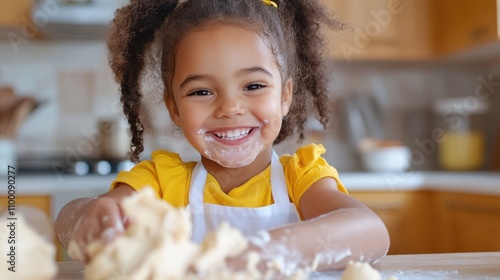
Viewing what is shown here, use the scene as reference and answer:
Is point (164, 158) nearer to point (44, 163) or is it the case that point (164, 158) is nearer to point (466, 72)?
point (44, 163)

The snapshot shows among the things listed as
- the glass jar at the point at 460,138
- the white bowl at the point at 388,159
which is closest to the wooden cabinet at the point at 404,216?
the white bowl at the point at 388,159

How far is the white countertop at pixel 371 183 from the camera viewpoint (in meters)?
2.04

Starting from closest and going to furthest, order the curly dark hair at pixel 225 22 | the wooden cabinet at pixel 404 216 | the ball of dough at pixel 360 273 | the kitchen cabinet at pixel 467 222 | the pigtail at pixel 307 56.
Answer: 1. the ball of dough at pixel 360 273
2. the curly dark hair at pixel 225 22
3. the pigtail at pixel 307 56
4. the kitchen cabinet at pixel 467 222
5. the wooden cabinet at pixel 404 216

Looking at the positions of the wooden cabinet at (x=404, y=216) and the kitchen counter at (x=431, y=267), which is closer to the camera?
the kitchen counter at (x=431, y=267)

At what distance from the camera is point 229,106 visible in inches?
32.8

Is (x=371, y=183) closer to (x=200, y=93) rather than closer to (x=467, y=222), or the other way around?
(x=467, y=222)

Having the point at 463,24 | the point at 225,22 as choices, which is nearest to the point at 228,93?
the point at 225,22

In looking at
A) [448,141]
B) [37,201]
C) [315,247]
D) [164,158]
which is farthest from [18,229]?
[448,141]

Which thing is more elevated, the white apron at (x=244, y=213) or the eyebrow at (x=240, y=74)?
the eyebrow at (x=240, y=74)

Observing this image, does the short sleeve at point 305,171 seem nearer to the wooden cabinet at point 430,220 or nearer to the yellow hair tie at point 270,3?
the yellow hair tie at point 270,3

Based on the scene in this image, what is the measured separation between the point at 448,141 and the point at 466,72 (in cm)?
41

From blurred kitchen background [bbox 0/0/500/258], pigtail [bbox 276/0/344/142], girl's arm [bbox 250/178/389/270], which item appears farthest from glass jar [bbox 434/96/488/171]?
girl's arm [bbox 250/178/389/270]

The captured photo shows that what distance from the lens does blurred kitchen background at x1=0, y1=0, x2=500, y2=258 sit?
91.7 inches

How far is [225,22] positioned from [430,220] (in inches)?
65.1
